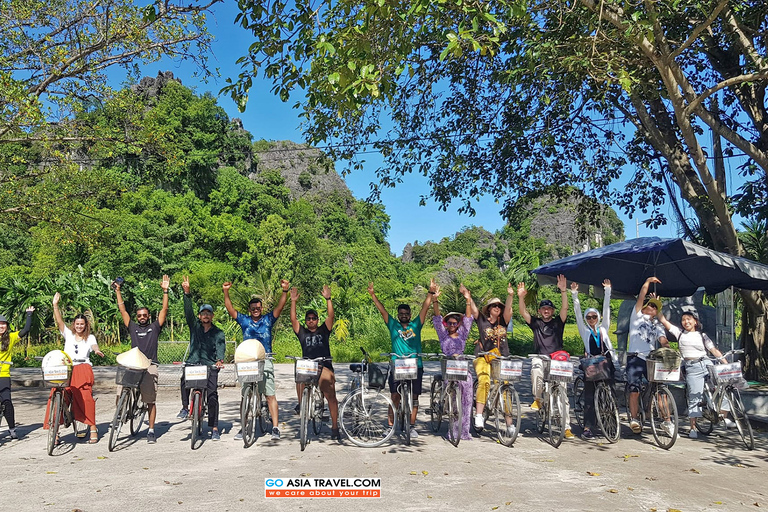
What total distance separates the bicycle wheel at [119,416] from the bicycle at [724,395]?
722 centimetres

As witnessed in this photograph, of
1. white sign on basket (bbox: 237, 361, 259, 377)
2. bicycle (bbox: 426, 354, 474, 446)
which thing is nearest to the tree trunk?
bicycle (bbox: 426, 354, 474, 446)

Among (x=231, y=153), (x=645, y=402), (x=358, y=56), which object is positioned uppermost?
(x=231, y=153)

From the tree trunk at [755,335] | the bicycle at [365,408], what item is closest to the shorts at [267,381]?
the bicycle at [365,408]

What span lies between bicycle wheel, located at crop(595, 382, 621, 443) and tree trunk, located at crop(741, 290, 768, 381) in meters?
6.11

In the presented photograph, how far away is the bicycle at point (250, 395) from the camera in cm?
738

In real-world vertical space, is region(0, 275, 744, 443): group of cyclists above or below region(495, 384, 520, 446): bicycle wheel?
above

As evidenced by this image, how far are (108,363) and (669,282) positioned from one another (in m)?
14.1

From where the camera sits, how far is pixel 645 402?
8055 mm

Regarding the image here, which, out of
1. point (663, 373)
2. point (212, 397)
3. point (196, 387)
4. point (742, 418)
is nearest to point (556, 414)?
point (663, 373)

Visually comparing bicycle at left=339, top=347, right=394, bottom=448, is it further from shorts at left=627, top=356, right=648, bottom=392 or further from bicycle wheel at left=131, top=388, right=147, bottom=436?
shorts at left=627, top=356, right=648, bottom=392

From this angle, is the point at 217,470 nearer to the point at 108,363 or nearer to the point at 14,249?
the point at 108,363

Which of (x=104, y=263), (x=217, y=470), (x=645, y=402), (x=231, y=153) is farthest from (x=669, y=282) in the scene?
(x=231, y=153)

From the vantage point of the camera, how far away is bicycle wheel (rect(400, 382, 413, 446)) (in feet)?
24.6

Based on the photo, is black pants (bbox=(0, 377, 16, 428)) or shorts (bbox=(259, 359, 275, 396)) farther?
shorts (bbox=(259, 359, 275, 396))
